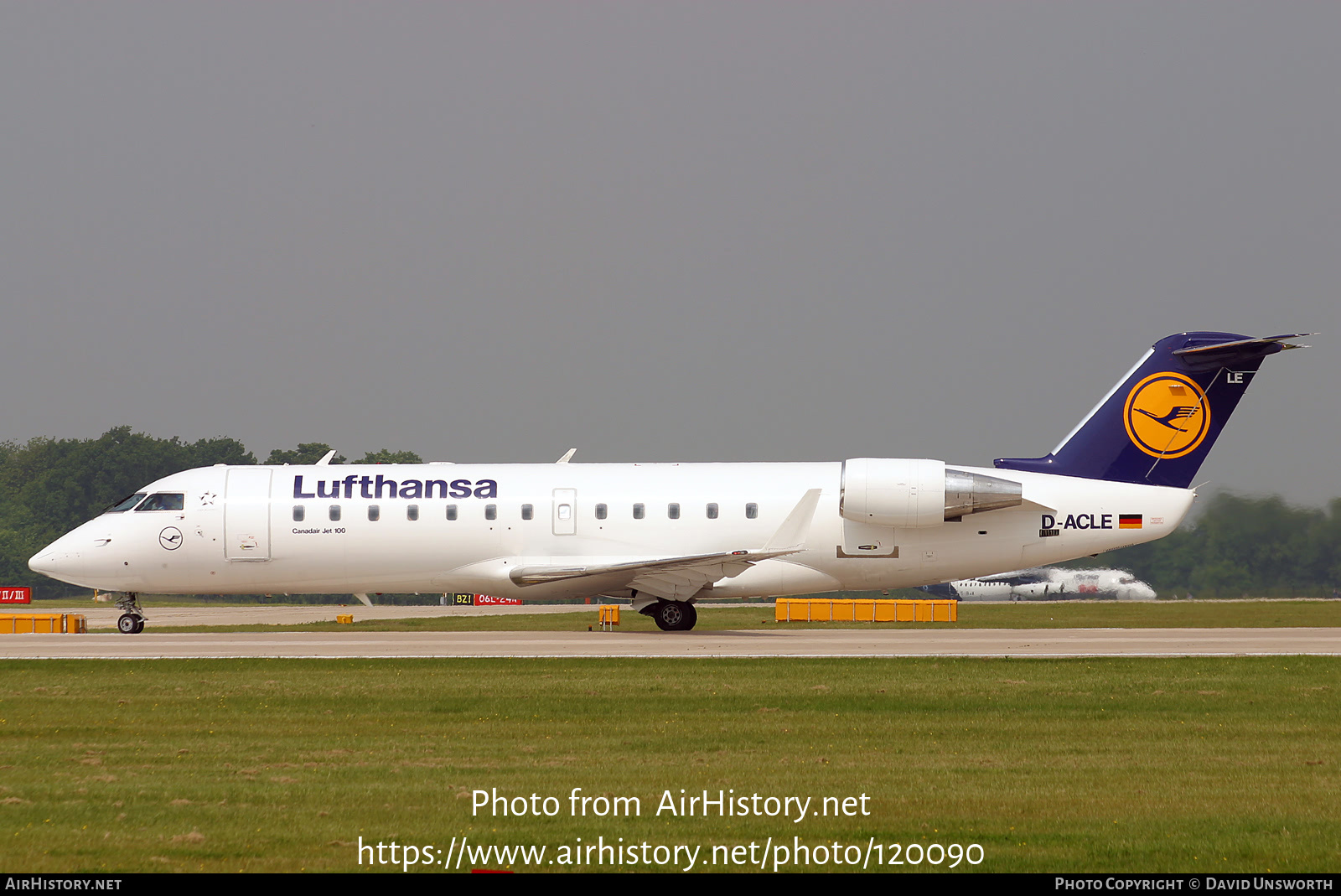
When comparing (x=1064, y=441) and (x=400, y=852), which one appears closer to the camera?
(x=400, y=852)

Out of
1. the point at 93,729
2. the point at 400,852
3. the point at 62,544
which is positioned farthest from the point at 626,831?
the point at 62,544

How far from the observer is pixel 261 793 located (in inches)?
419

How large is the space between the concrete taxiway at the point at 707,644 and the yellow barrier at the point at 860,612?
4.91 meters

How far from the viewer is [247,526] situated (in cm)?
2948

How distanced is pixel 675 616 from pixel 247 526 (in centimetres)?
1015

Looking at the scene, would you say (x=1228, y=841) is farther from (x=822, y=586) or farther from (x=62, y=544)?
(x=62, y=544)

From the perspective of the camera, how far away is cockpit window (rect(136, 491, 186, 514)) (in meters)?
29.9

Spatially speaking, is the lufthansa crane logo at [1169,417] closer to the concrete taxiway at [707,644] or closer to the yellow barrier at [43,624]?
the concrete taxiway at [707,644]

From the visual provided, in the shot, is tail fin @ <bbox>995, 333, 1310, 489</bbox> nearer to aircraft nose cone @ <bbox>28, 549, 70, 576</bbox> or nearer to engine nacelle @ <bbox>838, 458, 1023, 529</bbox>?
engine nacelle @ <bbox>838, 458, 1023, 529</bbox>

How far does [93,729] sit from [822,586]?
17948mm

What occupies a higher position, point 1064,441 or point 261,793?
point 1064,441

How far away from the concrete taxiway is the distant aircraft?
150 feet

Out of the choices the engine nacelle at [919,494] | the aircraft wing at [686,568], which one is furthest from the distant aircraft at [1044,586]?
the aircraft wing at [686,568]

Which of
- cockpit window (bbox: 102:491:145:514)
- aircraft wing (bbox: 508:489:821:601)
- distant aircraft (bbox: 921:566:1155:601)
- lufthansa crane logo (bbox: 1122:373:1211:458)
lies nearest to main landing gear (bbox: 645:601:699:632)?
aircraft wing (bbox: 508:489:821:601)
